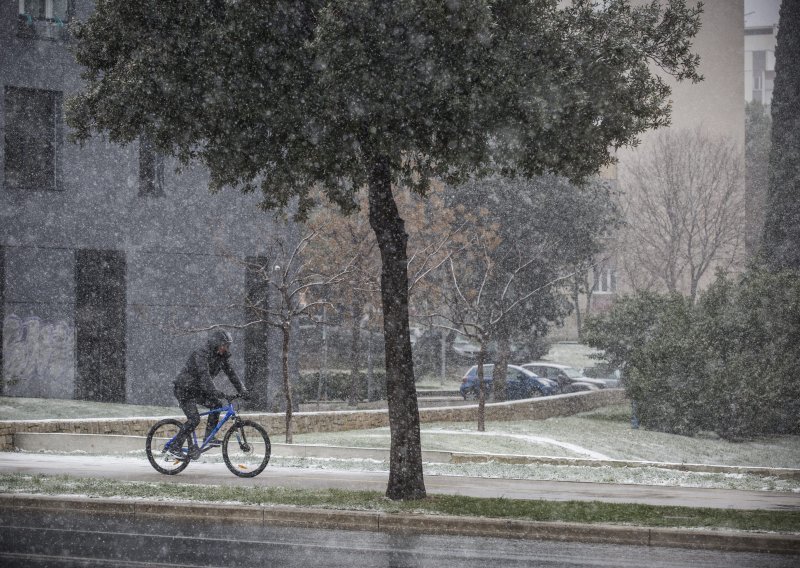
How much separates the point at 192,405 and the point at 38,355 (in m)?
14.0

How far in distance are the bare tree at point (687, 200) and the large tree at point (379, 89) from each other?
3325 cm

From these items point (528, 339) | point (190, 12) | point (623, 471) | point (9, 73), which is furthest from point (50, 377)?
point (528, 339)

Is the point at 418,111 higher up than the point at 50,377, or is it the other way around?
the point at 418,111

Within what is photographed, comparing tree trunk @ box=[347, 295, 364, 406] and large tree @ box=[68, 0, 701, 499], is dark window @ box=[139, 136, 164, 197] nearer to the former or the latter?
tree trunk @ box=[347, 295, 364, 406]

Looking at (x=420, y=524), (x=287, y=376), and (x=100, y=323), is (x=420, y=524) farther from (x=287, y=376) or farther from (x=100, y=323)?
(x=100, y=323)

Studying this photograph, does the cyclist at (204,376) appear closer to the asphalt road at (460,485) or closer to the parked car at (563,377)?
the asphalt road at (460,485)

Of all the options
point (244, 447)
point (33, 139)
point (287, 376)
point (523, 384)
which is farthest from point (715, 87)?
point (244, 447)

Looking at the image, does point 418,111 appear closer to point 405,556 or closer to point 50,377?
point 405,556

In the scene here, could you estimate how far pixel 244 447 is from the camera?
12.9 meters

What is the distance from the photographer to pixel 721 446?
27.5 m

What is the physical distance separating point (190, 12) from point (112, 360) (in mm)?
17310

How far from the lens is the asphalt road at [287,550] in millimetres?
7996

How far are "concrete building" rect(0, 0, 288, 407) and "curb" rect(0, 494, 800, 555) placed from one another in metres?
15.2

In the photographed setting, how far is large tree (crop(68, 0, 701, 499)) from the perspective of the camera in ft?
34.2
